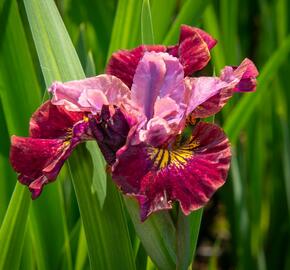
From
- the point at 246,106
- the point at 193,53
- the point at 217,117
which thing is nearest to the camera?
the point at 193,53

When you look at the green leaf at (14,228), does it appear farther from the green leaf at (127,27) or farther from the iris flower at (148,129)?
the green leaf at (127,27)

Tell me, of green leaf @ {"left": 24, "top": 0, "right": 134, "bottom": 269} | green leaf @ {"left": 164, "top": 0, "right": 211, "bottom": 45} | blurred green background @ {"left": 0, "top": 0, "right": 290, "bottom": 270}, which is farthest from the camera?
green leaf @ {"left": 164, "top": 0, "right": 211, "bottom": 45}

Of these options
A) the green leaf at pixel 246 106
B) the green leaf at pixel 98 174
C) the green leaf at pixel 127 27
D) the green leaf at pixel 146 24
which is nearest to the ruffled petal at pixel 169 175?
the green leaf at pixel 98 174

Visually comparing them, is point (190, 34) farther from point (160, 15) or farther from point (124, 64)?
point (160, 15)

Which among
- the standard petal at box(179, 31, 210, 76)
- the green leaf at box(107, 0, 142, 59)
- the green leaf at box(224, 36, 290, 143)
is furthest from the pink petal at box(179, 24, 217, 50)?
the green leaf at box(224, 36, 290, 143)

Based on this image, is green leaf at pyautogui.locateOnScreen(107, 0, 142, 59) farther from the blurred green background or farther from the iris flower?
the iris flower

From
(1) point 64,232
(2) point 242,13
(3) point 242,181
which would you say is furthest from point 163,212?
(2) point 242,13

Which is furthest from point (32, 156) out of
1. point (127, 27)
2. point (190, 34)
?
point (127, 27)
